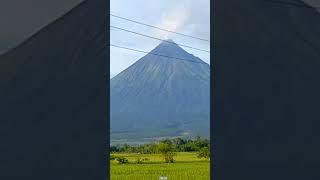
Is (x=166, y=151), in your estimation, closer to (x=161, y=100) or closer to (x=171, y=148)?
(x=171, y=148)

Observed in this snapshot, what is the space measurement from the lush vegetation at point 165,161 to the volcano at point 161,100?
52.9 metres

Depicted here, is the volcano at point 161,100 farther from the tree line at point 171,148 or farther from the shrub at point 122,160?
the shrub at point 122,160

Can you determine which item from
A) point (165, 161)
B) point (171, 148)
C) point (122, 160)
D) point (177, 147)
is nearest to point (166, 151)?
point (171, 148)

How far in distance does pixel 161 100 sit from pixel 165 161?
70.6 m

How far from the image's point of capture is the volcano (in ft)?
256

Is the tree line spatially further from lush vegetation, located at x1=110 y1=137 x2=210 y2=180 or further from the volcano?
the volcano

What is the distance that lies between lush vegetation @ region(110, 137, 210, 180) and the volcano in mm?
52943

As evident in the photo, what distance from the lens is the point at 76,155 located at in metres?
3.20

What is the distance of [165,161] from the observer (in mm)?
17625

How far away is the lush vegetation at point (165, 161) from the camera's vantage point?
10.3 metres

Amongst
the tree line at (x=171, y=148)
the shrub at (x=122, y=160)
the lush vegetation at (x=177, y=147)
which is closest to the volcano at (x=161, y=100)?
the lush vegetation at (x=177, y=147)
